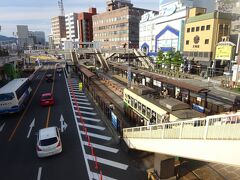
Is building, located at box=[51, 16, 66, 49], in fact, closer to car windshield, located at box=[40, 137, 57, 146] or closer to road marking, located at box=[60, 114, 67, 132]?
road marking, located at box=[60, 114, 67, 132]

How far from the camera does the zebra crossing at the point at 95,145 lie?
12328 mm

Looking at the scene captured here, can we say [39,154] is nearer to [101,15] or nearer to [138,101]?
[138,101]

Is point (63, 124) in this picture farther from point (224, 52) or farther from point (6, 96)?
point (224, 52)

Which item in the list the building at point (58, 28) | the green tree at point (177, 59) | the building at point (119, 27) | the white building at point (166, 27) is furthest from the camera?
the building at point (58, 28)

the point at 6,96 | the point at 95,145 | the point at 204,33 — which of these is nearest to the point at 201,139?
the point at 95,145

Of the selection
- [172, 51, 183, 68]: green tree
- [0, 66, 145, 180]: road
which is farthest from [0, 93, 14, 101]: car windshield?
[172, 51, 183, 68]: green tree

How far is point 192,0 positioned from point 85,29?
85.1 m

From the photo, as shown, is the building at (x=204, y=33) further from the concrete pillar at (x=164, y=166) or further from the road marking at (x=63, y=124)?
the concrete pillar at (x=164, y=166)

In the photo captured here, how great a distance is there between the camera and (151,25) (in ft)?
237

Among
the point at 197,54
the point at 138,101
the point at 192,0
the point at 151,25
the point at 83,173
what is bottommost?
the point at 83,173

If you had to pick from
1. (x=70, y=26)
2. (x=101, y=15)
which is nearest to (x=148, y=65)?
(x=101, y=15)

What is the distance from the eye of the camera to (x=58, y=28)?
166 metres

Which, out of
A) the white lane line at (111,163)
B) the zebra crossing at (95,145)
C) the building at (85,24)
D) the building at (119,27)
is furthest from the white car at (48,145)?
the building at (85,24)

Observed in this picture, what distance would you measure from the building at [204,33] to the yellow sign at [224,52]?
3012 mm
